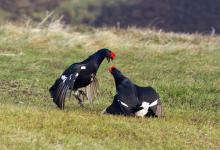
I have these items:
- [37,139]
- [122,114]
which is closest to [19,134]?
[37,139]

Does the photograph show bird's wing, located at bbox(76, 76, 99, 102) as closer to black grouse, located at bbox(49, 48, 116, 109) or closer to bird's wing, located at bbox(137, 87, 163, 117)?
black grouse, located at bbox(49, 48, 116, 109)

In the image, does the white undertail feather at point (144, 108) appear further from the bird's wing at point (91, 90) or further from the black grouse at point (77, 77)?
the bird's wing at point (91, 90)

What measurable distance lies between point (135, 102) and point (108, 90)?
3.88 metres

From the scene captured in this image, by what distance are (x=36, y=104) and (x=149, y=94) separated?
2559mm

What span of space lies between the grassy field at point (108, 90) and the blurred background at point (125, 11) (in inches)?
1015

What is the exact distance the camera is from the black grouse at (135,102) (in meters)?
11.0

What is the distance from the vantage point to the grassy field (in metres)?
9.48

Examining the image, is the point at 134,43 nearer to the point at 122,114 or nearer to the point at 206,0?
the point at 122,114

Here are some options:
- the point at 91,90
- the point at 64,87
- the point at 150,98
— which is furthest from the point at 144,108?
the point at 91,90

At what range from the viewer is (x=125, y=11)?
182 feet

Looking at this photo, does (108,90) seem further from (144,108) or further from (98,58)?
(144,108)

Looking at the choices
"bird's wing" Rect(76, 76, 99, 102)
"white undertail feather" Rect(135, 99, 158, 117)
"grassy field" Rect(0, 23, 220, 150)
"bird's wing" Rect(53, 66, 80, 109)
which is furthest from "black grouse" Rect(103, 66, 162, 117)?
"bird's wing" Rect(76, 76, 99, 102)

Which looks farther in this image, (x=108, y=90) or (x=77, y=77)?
(x=108, y=90)

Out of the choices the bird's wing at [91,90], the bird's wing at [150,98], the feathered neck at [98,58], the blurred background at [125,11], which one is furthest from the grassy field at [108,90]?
the blurred background at [125,11]
